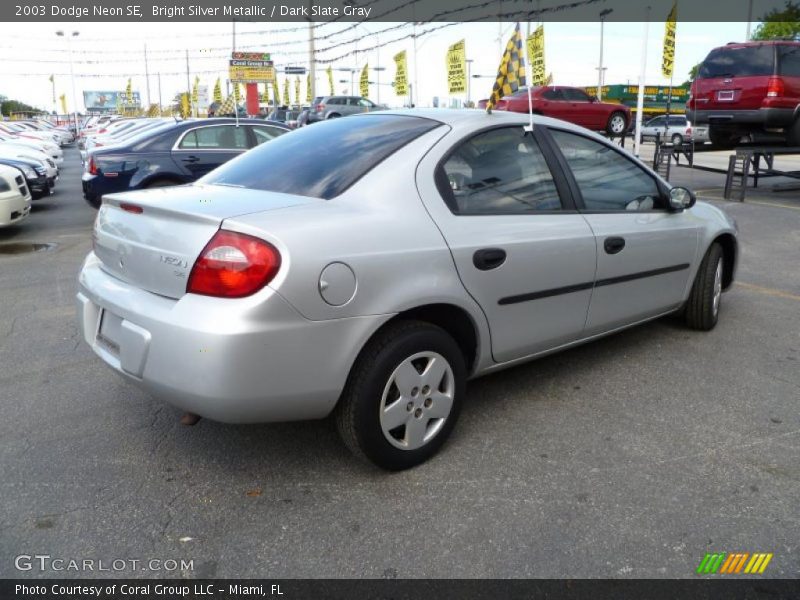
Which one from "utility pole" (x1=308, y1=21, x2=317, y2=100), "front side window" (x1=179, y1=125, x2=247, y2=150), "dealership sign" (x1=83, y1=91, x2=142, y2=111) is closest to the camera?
"front side window" (x1=179, y1=125, x2=247, y2=150)

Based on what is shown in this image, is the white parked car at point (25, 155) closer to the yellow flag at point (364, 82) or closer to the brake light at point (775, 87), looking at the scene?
the brake light at point (775, 87)

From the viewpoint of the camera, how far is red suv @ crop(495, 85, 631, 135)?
19500 millimetres

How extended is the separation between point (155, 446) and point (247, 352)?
1125 millimetres

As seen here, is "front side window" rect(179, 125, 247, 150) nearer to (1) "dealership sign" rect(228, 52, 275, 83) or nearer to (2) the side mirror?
(2) the side mirror

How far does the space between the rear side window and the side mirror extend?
30.0 ft

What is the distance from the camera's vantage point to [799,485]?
278 cm

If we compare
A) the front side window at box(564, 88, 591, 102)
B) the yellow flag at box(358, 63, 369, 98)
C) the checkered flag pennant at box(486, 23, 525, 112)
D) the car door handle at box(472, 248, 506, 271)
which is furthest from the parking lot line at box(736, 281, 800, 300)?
the yellow flag at box(358, 63, 369, 98)

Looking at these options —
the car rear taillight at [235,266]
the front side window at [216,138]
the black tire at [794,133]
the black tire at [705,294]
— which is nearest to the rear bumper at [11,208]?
the front side window at [216,138]

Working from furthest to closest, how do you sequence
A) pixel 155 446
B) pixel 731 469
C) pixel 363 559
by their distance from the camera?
pixel 155 446
pixel 731 469
pixel 363 559

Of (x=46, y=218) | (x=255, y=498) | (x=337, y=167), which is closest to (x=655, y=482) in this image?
(x=255, y=498)

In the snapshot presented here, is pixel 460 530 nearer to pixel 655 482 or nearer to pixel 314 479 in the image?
pixel 314 479

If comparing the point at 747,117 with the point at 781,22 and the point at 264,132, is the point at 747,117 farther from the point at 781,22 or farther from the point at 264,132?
the point at 781,22
